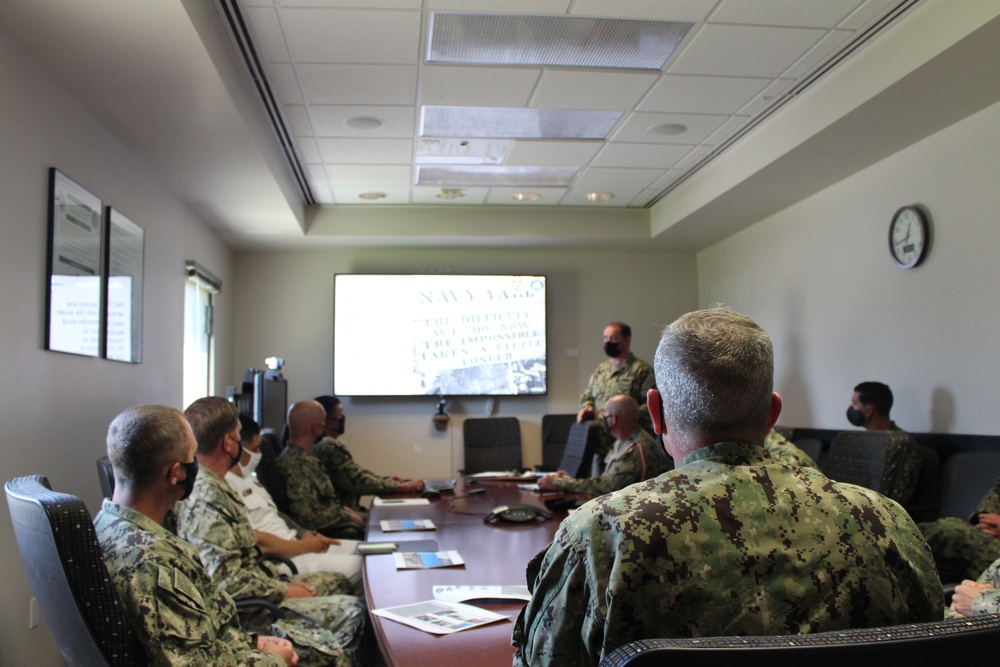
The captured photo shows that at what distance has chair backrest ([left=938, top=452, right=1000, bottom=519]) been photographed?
150 inches

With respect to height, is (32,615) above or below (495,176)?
below

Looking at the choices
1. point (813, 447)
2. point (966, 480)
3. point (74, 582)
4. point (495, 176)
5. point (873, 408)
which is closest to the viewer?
point (74, 582)

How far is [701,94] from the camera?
439 centimetres

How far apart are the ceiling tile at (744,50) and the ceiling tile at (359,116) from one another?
5.11 feet

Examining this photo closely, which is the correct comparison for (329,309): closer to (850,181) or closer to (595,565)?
(850,181)

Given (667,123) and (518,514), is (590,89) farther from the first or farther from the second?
(518,514)

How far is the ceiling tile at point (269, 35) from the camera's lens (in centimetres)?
342

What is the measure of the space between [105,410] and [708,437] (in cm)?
358

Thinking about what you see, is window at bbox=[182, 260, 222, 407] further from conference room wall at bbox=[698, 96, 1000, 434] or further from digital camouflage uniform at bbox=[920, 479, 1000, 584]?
digital camouflage uniform at bbox=[920, 479, 1000, 584]

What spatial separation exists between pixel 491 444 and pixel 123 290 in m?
3.89

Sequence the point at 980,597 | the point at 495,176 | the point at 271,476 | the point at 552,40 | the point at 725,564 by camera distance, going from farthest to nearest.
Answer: the point at 495,176 < the point at 271,476 < the point at 552,40 < the point at 980,597 < the point at 725,564

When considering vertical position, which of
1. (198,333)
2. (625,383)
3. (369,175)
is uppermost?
(369,175)

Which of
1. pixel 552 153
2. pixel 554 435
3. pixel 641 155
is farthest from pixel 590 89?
pixel 554 435

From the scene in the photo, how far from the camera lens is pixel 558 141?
5.18m
